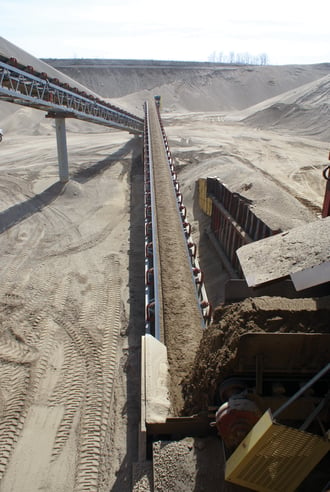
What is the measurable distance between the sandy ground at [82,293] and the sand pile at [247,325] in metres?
2.08

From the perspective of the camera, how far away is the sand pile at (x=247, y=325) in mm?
2988

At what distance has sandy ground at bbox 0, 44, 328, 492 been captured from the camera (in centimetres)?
486

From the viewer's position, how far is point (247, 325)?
3088 millimetres

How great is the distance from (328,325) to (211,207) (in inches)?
383

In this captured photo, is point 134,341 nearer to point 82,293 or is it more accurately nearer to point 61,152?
point 82,293

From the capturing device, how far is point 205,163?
60.1 ft

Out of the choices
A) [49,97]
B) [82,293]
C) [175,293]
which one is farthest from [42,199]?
[175,293]

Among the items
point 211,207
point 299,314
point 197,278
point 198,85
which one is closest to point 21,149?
point 211,207

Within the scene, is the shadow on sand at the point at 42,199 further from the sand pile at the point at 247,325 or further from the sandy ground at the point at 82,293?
the sand pile at the point at 247,325

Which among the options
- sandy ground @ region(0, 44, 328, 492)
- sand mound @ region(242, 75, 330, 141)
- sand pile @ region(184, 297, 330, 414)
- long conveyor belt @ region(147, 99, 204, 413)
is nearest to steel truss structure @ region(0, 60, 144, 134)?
sandy ground @ region(0, 44, 328, 492)

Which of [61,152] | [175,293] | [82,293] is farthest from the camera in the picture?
[61,152]

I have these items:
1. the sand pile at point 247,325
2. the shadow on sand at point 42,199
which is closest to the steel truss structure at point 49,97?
the shadow on sand at point 42,199

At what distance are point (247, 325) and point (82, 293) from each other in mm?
5968

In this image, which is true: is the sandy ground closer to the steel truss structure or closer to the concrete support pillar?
the concrete support pillar
